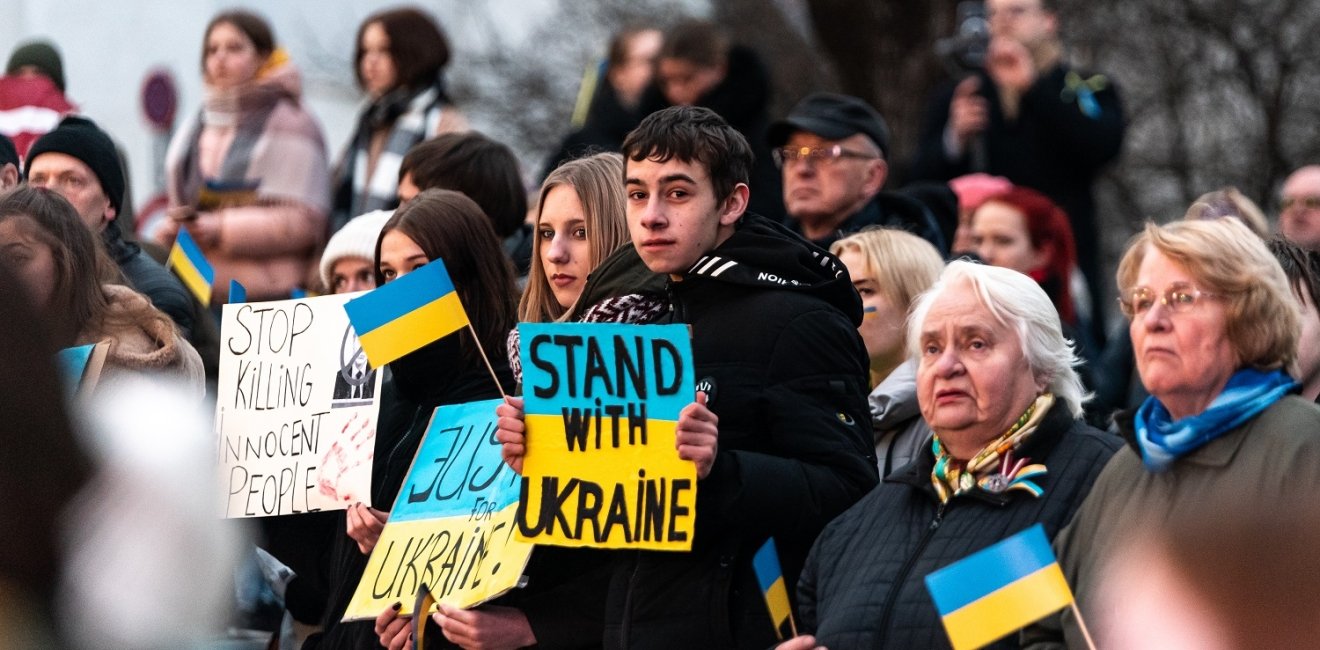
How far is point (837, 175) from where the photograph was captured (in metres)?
8.44

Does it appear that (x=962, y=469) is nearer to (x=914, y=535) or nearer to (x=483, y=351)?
(x=914, y=535)

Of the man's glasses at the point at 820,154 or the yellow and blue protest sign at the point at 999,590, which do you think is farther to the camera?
the man's glasses at the point at 820,154

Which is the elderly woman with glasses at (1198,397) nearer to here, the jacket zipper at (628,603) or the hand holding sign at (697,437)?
the hand holding sign at (697,437)

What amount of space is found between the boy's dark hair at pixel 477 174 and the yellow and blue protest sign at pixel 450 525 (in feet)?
4.31

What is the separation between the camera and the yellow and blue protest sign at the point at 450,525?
6.23 meters

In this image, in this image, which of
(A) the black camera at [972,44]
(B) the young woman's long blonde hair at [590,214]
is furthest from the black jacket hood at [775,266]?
(A) the black camera at [972,44]

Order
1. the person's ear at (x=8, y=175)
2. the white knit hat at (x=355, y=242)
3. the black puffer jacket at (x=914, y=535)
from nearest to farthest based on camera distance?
the black puffer jacket at (x=914, y=535)
the white knit hat at (x=355, y=242)
the person's ear at (x=8, y=175)

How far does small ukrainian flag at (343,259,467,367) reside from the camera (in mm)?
6527

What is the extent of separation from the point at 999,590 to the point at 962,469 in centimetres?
80

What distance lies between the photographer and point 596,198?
22.3 feet

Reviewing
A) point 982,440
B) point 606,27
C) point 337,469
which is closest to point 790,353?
point 982,440

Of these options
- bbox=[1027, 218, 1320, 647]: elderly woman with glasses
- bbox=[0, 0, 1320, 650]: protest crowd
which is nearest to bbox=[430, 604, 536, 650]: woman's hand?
bbox=[0, 0, 1320, 650]: protest crowd

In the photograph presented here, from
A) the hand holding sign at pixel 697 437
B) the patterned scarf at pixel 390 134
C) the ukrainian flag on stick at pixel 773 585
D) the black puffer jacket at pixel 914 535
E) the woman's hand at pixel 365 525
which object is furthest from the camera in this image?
the patterned scarf at pixel 390 134

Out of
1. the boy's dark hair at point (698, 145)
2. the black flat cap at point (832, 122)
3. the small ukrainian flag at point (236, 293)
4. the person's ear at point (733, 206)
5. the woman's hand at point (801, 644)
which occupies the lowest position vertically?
the woman's hand at point (801, 644)
